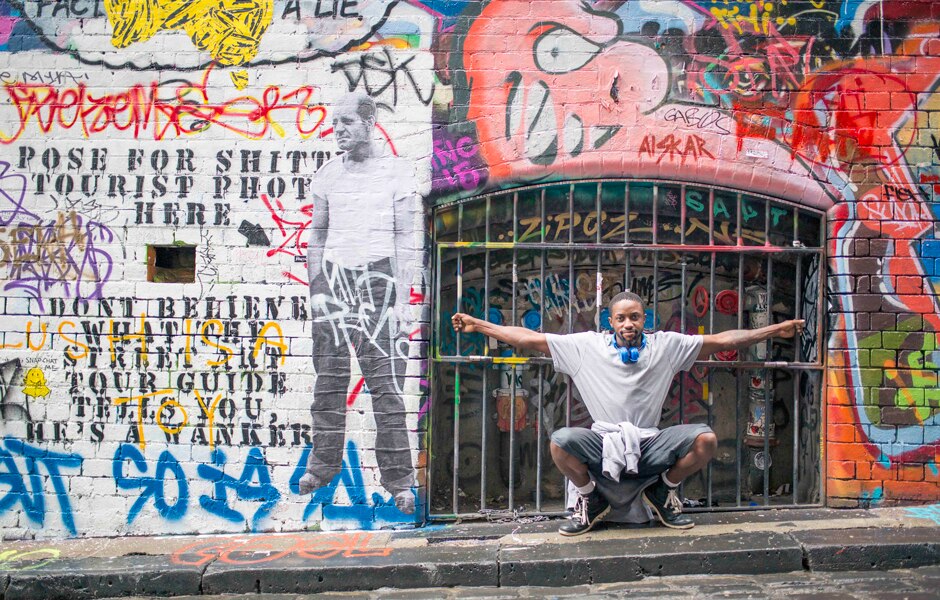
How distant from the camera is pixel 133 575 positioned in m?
4.77

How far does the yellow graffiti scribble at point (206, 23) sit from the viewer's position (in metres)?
5.55

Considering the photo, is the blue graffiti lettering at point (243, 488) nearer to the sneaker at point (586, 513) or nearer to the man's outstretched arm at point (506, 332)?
the man's outstretched arm at point (506, 332)

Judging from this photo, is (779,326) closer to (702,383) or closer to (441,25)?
(702,383)

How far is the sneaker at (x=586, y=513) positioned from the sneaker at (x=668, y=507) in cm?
32

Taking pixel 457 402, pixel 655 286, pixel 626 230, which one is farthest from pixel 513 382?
pixel 626 230

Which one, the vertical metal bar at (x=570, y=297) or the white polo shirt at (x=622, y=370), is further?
the vertical metal bar at (x=570, y=297)

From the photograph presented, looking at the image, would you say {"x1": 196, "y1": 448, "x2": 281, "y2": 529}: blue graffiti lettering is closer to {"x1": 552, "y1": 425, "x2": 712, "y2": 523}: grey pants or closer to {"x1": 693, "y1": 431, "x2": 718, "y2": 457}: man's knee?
{"x1": 552, "y1": 425, "x2": 712, "y2": 523}: grey pants

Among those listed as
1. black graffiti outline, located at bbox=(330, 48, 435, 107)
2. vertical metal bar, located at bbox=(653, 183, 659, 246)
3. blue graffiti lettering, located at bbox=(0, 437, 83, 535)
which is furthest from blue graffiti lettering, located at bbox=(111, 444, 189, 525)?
vertical metal bar, located at bbox=(653, 183, 659, 246)

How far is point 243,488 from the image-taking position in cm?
548

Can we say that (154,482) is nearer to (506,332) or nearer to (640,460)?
(506,332)

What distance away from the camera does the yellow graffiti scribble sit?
18.2 feet

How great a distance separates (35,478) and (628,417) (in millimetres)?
4003

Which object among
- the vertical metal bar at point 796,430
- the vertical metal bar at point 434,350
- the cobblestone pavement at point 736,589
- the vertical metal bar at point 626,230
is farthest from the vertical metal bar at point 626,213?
the cobblestone pavement at point 736,589

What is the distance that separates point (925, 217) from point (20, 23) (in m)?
6.31
